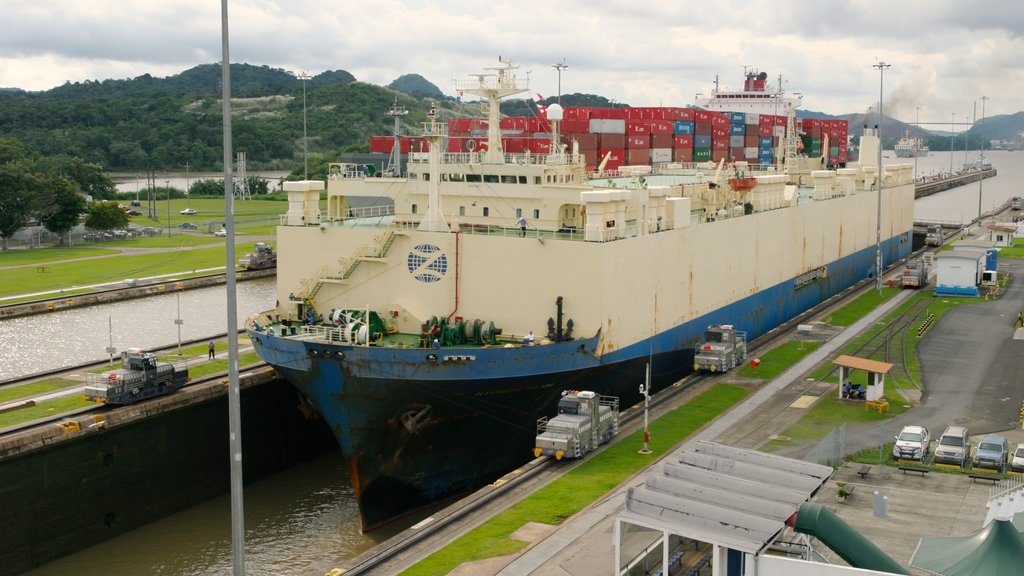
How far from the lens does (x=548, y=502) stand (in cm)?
2442

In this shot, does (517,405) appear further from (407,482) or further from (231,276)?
(231,276)

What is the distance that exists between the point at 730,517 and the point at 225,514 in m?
18.8

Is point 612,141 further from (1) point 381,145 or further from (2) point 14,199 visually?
(2) point 14,199

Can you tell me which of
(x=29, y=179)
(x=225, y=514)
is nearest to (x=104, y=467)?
(x=225, y=514)

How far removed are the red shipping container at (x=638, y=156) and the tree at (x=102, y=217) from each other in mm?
44068

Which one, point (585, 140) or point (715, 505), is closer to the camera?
point (715, 505)

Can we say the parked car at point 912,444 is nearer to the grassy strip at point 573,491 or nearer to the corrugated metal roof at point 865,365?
the corrugated metal roof at point 865,365

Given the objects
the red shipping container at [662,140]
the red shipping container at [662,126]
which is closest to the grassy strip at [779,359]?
the red shipping container at [662,140]

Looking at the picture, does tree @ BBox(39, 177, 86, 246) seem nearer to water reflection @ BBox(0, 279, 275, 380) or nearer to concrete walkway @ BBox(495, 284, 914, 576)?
water reflection @ BBox(0, 279, 275, 380)

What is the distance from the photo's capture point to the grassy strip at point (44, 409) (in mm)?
Answer: 30078

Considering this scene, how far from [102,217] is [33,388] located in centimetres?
4961

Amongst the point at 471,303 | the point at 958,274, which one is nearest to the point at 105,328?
the point at 471,303

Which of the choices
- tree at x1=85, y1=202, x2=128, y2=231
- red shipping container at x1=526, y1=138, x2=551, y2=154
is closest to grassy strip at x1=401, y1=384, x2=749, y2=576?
red shipping container at x1=526, y1=138, x2=551, y2=154

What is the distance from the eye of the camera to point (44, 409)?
1230 inches
